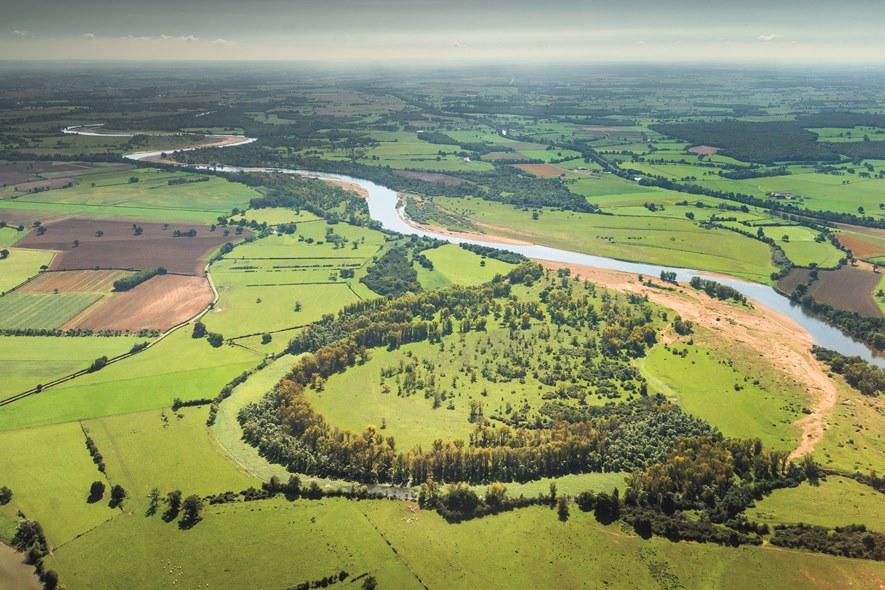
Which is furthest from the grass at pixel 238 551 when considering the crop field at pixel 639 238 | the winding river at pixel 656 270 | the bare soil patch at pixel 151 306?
the crop field at pixel 639 238

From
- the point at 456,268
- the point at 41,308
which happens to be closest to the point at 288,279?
the point at 456,268

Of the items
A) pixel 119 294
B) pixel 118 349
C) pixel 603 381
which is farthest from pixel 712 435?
pixel 119 294

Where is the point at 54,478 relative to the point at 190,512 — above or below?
below

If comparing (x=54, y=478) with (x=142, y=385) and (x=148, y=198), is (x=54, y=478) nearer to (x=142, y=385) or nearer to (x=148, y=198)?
(x=142, y=385)

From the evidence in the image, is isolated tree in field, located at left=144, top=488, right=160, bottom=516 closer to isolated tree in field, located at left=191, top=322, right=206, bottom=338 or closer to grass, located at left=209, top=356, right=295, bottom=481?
grass, located at left=209, top=356, right=295, bottom=481

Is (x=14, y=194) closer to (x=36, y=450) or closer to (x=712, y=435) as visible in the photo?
(x=36, y=450)

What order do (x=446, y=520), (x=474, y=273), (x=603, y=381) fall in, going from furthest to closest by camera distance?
1. (x=474, y=273)
2. (x=603, y=381)
3. (x=446, y=520)

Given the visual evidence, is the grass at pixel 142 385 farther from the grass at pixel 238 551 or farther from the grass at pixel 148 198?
the grass at pixel 148 198
